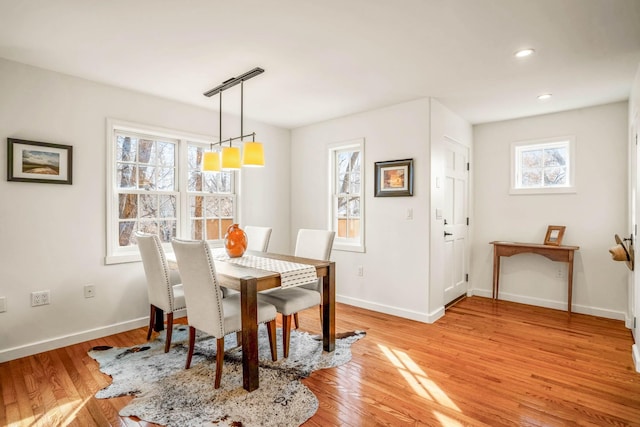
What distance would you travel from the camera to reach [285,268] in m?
2.59

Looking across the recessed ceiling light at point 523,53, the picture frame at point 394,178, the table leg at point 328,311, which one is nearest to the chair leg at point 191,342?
the table leg at point 328,311

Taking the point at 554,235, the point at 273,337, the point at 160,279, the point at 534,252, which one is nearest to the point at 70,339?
the point at 160,279

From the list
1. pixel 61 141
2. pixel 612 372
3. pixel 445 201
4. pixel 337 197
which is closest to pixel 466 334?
pixel 612 372

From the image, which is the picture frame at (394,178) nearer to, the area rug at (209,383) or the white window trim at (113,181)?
the area rug at (209,383)

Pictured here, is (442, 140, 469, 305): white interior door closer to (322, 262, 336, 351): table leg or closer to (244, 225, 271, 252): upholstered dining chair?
(322, 262, 336, 351): table leg

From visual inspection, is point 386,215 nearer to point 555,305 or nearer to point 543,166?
point 543,166

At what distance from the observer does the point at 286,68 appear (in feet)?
9.39

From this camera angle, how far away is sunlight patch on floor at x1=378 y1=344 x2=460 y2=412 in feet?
7.16

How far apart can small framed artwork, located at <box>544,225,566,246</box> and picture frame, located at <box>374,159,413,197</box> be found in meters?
1.83

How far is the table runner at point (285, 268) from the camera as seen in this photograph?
2470 millimetres

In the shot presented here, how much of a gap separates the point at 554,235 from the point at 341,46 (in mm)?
3410

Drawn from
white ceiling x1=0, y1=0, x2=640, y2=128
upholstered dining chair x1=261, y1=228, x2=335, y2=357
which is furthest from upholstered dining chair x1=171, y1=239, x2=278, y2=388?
white ceiling x1=0, y1=0, x2=640, y2=128

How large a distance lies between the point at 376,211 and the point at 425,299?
1099 mm

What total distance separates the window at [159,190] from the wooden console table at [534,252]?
337 centimetres
